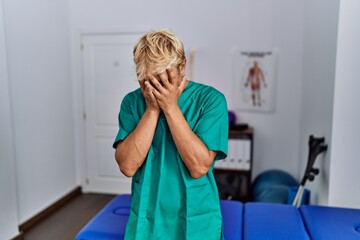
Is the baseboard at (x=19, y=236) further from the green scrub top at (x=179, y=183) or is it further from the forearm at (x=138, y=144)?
the forearm at (x=138, y=144)

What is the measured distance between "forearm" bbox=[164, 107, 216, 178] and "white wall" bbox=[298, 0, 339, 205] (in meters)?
1.49

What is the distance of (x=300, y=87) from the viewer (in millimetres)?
3316

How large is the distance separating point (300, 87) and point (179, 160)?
2752 mm

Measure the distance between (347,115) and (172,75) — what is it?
5.26ft

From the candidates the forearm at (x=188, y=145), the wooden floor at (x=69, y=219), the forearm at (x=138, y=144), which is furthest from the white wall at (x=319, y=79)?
the wooden floor at (x=69, y=219)

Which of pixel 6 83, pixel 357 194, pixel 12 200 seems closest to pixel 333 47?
pixel 357 194

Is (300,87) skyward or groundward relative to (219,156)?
skyward

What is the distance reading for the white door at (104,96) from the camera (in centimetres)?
352

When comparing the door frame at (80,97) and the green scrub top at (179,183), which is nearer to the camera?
the green scrub top at (179,183)

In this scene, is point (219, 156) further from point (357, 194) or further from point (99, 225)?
point (357, 194)

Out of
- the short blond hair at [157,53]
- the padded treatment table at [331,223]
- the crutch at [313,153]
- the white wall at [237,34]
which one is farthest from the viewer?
the white wall at [237,34]

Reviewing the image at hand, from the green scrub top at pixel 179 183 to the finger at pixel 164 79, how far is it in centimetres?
14

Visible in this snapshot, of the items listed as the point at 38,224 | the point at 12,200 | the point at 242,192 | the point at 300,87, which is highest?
the point at 300,87

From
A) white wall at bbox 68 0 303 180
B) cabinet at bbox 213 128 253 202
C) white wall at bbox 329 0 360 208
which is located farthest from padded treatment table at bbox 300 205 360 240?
white wall at bbox 68 0 303 180
